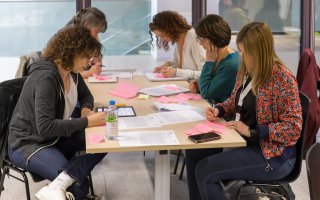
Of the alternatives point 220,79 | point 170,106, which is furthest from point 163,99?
point 220,79

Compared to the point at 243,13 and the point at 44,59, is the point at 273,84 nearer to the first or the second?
the point at 44,59

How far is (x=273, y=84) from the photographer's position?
2.21 m

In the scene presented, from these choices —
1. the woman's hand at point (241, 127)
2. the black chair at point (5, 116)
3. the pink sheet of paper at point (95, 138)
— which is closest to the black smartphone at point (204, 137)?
the woman's hand at point (241, 127)

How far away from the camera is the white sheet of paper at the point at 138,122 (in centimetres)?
230

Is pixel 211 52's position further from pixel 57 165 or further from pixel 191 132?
pixel 57 165

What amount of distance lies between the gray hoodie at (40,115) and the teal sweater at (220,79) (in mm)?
882

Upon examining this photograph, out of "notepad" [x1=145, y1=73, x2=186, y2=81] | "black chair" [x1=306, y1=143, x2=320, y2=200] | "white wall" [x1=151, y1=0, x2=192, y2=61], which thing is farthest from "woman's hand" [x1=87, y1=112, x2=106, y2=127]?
"white wall" [x1=151, y1=0, x2=192, y2=61]

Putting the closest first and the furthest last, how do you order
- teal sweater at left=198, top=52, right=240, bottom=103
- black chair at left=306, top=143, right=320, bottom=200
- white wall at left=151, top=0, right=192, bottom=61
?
black chair at left=306, top=143, right=320, bottom=200, teal sweater at left=198, top=52, right=240, bottom=103, white wall at left=151, top=0, right=192, bottom=61

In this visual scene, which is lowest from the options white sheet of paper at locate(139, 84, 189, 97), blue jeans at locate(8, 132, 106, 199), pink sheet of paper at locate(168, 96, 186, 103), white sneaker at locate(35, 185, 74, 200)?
white sneaker at locate(35, 185, 74, 200)

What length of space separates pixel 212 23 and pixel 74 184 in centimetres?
130

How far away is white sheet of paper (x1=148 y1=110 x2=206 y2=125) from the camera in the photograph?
7.83 ft

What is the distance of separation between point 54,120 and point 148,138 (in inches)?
20.2

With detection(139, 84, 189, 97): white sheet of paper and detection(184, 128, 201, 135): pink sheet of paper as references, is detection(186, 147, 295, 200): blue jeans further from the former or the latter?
detection(139, 84, 189, 97): white sheet of paper

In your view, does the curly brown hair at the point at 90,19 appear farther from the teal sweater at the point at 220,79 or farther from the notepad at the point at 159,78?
the teal sweater at the point at 220,79
